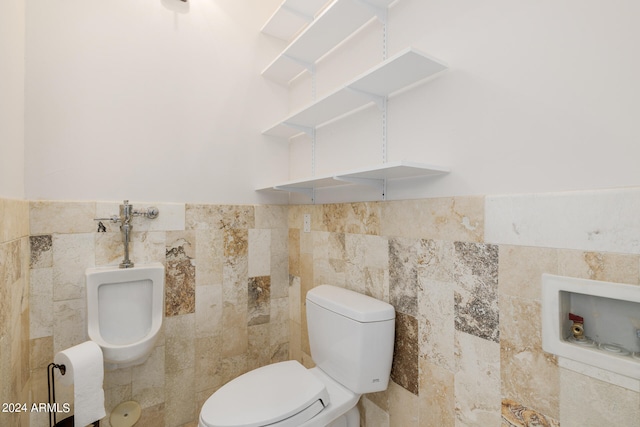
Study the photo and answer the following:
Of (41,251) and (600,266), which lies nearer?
(600,266)

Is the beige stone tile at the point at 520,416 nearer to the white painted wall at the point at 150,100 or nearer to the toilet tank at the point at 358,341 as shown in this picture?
the toilet tank at the point at 358,341

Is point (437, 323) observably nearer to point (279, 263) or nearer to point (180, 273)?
point (279, 263)

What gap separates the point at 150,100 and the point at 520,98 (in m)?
1.71


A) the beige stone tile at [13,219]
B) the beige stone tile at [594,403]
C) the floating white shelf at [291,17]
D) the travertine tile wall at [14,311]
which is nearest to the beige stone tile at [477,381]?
the beige stone tile at [594,403]

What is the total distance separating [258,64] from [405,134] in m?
1.22

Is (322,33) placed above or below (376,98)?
above

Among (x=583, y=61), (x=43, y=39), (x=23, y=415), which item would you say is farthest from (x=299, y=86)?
(x=23, y=415)

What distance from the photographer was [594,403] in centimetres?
75

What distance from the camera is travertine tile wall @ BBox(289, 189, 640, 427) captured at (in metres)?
0.75

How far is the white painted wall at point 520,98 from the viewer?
2.41ft

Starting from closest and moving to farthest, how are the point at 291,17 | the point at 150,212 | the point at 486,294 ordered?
the point at 486,294, the point at 150,212, the point at 291,17

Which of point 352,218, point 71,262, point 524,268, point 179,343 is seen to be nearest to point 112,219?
point 71,262

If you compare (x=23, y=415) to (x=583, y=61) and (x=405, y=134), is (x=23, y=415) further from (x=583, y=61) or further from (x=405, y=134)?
(x=583, y=61)

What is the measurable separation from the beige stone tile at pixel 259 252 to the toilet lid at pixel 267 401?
697mm
